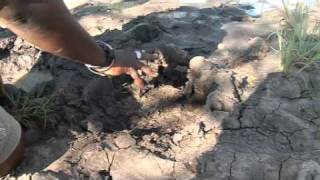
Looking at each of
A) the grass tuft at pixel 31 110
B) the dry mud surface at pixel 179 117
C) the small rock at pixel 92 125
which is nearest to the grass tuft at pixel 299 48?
the dry mud surface at pixel 179 117

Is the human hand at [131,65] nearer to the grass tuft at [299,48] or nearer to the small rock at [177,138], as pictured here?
the small rock at [177,138]

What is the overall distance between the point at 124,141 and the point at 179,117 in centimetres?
35

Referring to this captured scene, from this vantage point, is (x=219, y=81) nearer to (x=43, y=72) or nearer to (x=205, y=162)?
(x=205, y=162)

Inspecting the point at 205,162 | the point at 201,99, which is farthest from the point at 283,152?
the point at 201,99

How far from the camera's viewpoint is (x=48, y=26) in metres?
2.03

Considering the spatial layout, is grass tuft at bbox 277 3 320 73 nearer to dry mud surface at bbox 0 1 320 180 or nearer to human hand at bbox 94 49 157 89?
dry mud surface at bbox 0 1 320 180

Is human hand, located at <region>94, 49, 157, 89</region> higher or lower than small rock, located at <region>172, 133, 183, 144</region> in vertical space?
higher

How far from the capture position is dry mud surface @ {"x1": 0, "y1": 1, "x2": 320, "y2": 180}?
2.41 meters

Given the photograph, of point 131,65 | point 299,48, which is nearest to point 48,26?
point 131,65

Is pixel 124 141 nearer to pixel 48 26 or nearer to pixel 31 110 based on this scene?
pixel 31 110

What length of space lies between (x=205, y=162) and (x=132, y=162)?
36cm

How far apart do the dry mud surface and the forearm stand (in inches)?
20.4

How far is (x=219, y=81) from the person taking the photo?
8.96 feet

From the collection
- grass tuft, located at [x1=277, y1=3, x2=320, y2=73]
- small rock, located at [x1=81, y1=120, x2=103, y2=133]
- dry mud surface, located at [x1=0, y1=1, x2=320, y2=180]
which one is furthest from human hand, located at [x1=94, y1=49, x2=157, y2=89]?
grass tuft, located at [x1=277, y1=3, x2=320, y2=73]
